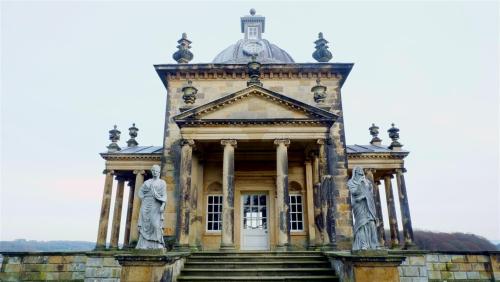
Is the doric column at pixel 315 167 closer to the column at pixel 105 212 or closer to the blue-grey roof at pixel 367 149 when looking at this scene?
the blue-grey roof at pixel 367 149

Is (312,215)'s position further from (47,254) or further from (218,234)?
(47,254)

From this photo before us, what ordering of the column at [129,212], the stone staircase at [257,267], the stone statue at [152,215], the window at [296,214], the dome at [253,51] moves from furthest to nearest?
the dome at [253,51] → the column at [129,212] → the window at [296,214] → the stone staircase at [257,267] → the stone statue at [152,215]

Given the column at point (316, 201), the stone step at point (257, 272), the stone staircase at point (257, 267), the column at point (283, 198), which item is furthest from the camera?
the column at point (316, 201)

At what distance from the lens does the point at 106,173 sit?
17.1 meters

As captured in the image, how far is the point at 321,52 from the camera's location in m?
17.7

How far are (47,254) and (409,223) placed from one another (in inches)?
655

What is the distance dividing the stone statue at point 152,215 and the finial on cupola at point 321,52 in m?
12.3

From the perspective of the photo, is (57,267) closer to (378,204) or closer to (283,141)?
(283,141)

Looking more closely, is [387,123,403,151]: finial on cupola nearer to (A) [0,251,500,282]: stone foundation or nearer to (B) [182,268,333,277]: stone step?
(A) [0,251,500,282]: stone foundation

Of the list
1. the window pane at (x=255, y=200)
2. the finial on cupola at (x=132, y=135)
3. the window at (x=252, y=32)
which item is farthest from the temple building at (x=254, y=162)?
the window at (x=252, y=32)

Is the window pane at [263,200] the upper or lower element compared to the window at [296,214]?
upper

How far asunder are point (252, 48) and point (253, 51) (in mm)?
383

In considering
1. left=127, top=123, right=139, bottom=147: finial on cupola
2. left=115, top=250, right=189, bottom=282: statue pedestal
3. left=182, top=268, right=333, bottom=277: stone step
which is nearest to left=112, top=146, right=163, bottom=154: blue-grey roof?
left=127, top=123, right=139, bottom=147: finial on cupola

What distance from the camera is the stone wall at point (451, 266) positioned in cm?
1274
